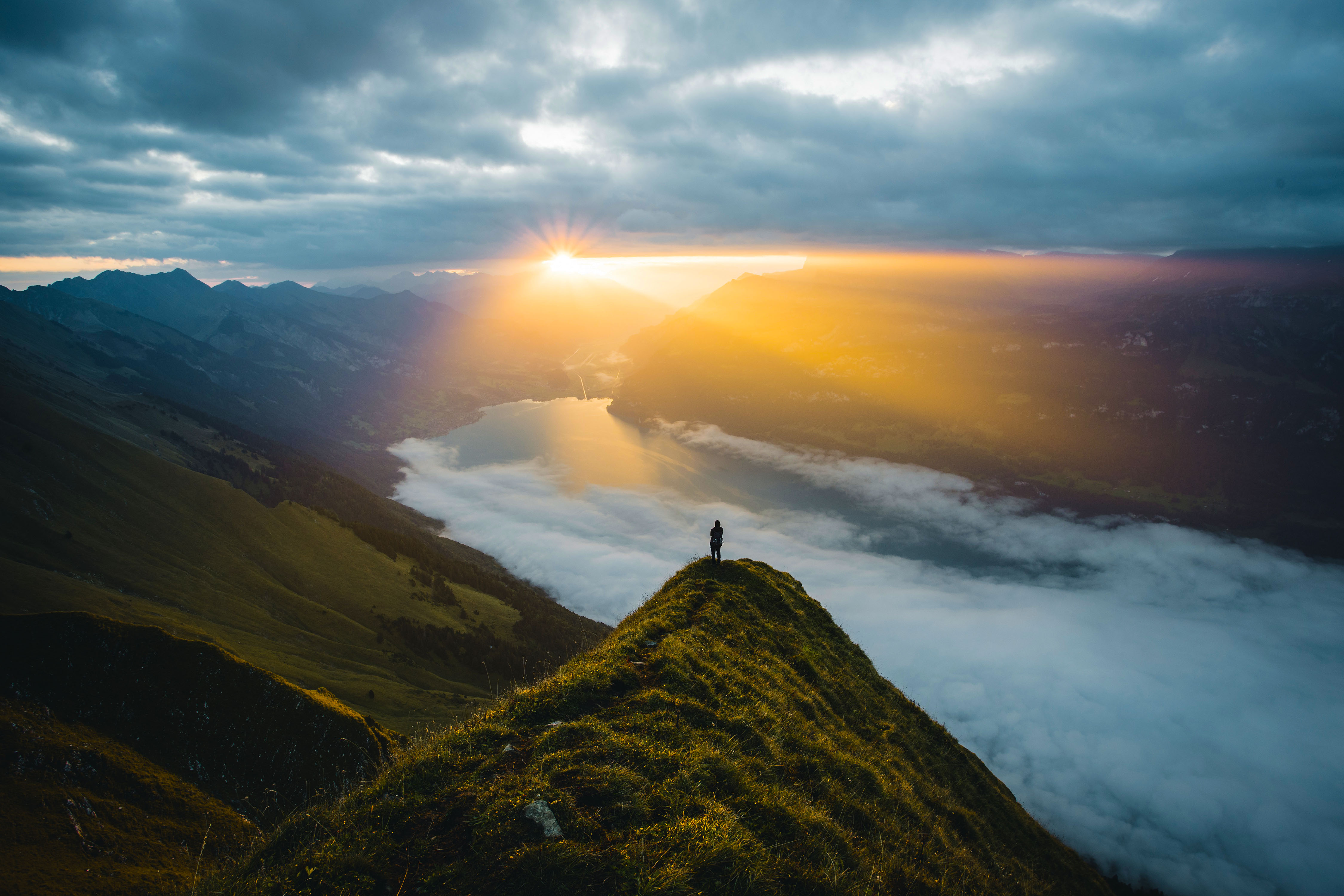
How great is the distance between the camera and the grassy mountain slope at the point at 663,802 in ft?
28.3

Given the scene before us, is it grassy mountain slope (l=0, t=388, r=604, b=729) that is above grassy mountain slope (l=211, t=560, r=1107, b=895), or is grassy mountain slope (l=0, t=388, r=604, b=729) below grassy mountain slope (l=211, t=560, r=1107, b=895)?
below

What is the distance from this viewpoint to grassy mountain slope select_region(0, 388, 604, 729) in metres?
57.2

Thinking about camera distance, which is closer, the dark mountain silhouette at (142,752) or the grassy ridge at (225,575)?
the dark mountain silhouette at (142,752)

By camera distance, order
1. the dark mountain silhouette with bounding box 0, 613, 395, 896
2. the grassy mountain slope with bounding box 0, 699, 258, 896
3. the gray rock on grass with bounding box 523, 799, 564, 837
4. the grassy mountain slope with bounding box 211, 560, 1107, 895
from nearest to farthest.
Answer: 1. the grassy mountain slope with bounding box 211, 560, 1107, 895
2. the gray rock on grass with bounding box 523, 799, 564, 837
3. the grassy mountain slope with bounding box 0, 699, 258, 896
4. the dark mountain silhouette with bounding box 0, 613, 395, 896

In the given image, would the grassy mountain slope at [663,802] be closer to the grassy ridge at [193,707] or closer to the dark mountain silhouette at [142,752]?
the dark mountain silhouette at [142,752]

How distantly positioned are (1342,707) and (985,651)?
102 meters

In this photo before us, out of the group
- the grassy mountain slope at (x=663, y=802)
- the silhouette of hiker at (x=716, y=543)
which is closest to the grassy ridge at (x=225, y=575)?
the silhouette of hiker at (x=716, y=543)

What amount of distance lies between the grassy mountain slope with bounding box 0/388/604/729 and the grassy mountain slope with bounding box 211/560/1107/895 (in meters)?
48.2

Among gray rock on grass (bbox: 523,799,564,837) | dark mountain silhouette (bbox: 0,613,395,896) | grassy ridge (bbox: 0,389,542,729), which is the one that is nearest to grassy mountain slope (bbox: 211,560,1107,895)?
gray rock on grass (bbox: 523,799,564,837)

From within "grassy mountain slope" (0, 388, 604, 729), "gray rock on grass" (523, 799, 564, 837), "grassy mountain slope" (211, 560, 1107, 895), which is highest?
"gray rock on grass" (523, 799, 564, 837)

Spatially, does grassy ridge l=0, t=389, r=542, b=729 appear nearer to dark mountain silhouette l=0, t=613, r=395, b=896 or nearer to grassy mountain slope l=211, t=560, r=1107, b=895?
dark mountain silhouette l=0, t=613, r=395, b=896

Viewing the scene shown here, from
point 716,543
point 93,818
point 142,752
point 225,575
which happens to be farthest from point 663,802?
point 225,575

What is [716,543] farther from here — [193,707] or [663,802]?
[193,707]

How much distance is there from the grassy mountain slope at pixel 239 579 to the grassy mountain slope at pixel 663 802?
158ft
